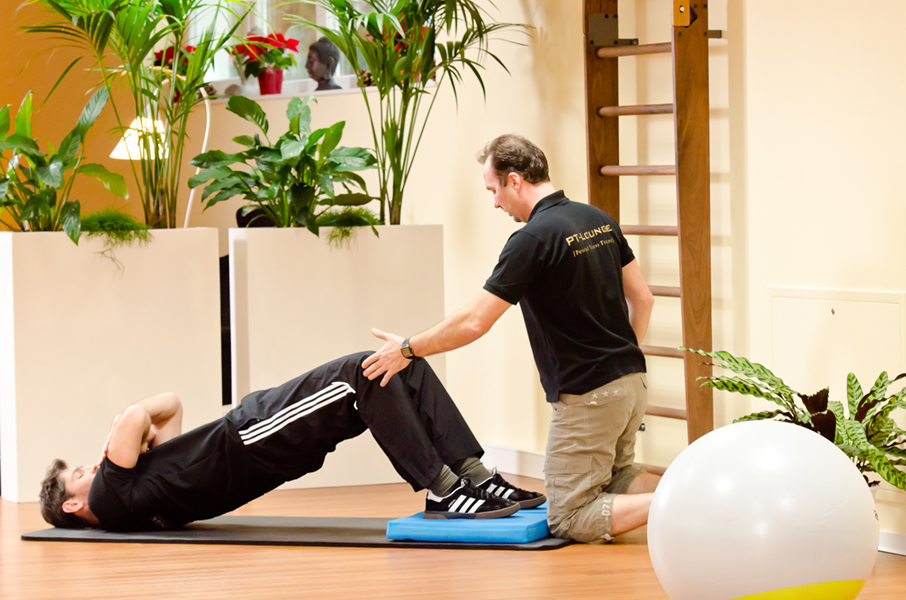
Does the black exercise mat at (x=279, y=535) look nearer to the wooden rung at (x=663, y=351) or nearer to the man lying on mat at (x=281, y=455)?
the man lying on mat at (x=281, y=455)

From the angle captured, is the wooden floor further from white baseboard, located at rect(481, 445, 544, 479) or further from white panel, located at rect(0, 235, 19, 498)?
white baseboard, located at rect(481, 445, 544, 479)

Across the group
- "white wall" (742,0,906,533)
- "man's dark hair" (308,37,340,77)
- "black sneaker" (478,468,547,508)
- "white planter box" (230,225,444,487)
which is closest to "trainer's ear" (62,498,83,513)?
"white planter box" (230,225,444,487)

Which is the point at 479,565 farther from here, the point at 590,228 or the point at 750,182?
the point at 750,182

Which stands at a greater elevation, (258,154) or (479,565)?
(258,154)

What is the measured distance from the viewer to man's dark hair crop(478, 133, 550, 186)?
10.6 feet

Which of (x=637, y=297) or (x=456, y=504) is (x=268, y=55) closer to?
(x=637, y=297)

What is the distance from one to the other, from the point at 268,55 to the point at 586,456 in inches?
128

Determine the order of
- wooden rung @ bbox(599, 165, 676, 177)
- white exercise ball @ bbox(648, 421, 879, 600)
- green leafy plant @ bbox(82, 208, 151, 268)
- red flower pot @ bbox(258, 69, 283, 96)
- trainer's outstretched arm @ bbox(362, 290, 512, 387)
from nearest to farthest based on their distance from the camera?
white exercise ball @ bbox(648, 421, 879, 600) → trainer's outstretched arm @ bbox(362, 290, 512, 387) → wooden rung @ bbox(599, 165, 676, 177) → green leafy plant @ bbox(82, 208, 151, 268) → red flower pot @ bbox(258, 69, 283, 96)

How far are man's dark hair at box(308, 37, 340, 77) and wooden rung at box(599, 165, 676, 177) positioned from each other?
2.18 metres

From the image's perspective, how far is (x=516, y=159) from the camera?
3.24 meters

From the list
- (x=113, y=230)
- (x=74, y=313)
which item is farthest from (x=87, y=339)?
(x=113, y=230)

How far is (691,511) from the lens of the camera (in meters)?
2.16

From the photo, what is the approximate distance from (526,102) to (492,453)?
150 cm

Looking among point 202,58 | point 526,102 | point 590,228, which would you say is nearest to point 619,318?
point 590,228
